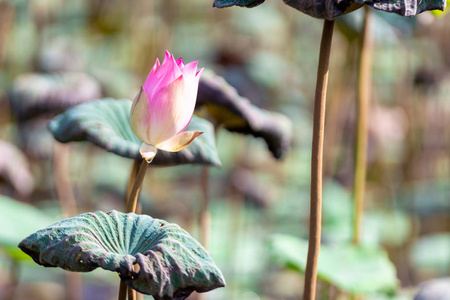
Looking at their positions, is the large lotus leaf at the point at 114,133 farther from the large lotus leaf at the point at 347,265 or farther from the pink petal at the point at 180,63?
the large lotus leaf at the point at 347,265

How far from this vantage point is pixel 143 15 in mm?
2906

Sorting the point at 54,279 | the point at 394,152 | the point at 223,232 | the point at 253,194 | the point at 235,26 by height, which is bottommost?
the point at 54,279

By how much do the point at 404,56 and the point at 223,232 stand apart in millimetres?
2091

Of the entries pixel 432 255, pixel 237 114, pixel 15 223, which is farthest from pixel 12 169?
pixel 432 255

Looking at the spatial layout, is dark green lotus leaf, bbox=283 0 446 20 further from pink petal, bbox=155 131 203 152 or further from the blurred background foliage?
the blurred background foliage

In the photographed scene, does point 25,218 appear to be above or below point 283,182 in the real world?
below

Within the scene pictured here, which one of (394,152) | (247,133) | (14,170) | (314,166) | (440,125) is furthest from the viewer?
(394,152)

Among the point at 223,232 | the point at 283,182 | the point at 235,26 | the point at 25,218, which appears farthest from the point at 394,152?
the point at 25,218

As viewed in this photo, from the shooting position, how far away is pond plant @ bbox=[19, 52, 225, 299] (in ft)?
1.30

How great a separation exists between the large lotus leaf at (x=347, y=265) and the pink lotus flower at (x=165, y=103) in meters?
0.43

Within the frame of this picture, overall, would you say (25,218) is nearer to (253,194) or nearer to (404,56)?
(253,194)

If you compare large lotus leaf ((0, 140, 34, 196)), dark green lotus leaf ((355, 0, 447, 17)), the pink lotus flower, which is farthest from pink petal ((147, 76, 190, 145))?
large lotus leaf ((0, 140, 34, 196))

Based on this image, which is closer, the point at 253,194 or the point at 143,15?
the point at 253,194

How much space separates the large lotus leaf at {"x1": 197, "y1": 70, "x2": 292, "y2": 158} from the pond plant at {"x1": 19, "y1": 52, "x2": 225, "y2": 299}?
25 centimetres
